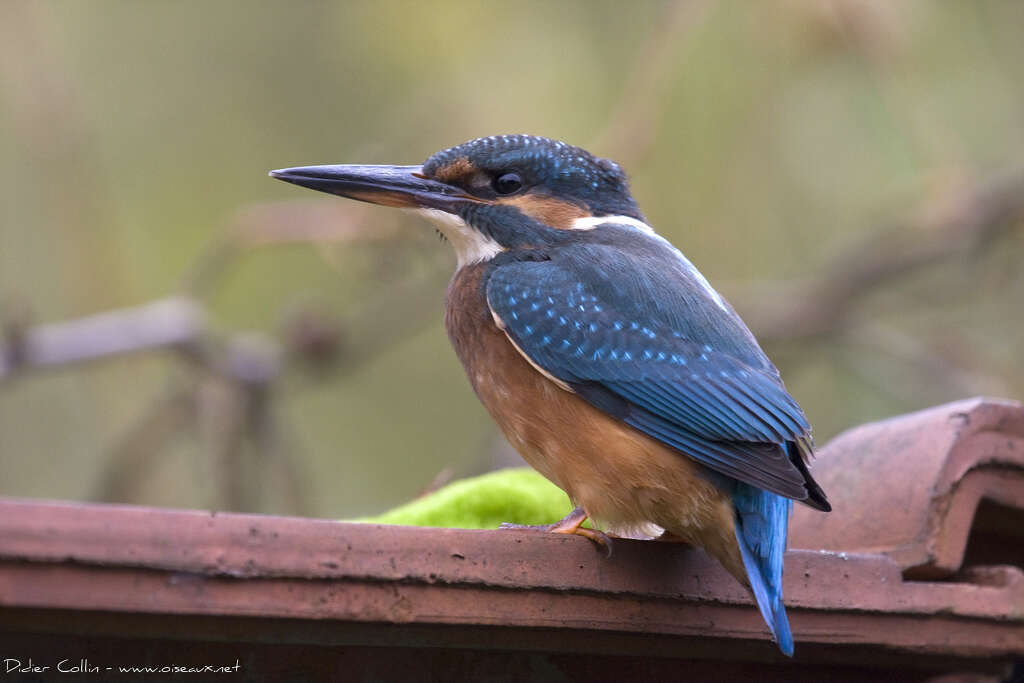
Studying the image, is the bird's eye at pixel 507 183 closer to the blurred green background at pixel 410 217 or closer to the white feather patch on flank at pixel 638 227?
the white feather patch on flank at pixel 638 227

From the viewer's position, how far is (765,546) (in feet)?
5.76

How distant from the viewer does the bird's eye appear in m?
2.37

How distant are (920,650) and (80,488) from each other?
4.84 meters

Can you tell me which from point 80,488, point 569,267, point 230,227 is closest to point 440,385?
point 80,488

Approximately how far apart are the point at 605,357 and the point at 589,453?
17 centimetres

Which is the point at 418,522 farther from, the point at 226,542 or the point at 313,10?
the point at 313,10

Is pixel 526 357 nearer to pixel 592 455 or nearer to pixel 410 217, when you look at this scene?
pixel 592 455

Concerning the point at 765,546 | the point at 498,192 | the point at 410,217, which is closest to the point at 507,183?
the point at 498,192

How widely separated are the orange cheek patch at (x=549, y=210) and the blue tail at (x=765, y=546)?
0.68m

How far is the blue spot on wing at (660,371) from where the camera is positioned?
1905mm

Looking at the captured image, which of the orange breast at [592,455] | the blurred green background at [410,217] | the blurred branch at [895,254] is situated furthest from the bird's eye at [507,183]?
the blurred branch at [895,254]

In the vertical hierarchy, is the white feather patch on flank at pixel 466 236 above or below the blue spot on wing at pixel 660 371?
above

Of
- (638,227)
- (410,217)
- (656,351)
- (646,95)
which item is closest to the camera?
(656,351)

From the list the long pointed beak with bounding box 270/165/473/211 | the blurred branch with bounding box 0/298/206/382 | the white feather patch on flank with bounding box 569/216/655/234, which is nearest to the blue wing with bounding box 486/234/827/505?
the white feather patch on flank with bounding box 569/216/655/234
